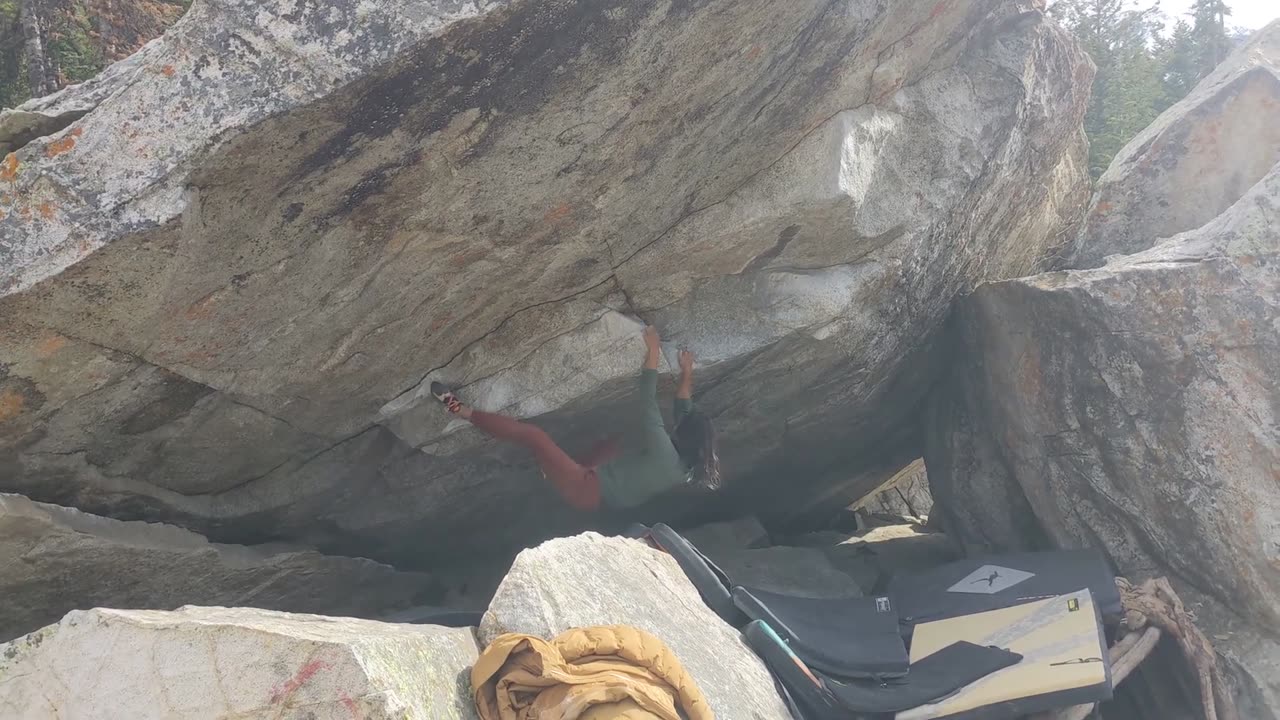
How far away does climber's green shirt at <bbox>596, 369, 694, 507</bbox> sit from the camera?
5676mm

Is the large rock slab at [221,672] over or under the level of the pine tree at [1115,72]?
under

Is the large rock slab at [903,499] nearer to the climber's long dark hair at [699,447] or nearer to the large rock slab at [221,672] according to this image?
the climber's long dark hair at [699,447]

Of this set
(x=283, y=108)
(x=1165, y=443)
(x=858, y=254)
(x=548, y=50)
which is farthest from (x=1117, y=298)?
(x=283, y=108)

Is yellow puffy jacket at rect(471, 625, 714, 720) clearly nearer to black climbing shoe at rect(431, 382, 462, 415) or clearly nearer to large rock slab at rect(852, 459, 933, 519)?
black climbing shoe at rect(431, 382, 462, 415)

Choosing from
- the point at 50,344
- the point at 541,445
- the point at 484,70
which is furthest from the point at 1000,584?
the point at 50,344

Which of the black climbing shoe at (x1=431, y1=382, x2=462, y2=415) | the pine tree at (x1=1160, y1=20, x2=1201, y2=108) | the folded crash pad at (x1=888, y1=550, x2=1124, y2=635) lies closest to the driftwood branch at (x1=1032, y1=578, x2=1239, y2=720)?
the folded crash pad at (x1=888, y1=550, x2=1124, y2=635)

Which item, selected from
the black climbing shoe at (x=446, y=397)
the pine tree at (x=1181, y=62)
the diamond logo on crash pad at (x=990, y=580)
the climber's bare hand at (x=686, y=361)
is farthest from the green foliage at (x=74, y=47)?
the pine tree at (x=1181, y=62)

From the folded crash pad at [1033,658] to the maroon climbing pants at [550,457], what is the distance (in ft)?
7.19

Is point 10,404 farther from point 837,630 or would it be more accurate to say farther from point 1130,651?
point 1130,651

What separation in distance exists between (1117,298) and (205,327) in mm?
4981

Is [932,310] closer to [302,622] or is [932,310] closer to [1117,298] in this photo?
[1117,298]

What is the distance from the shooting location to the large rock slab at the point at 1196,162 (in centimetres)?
711

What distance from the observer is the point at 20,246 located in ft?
11.2

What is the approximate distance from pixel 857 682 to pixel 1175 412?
96.5 inches
